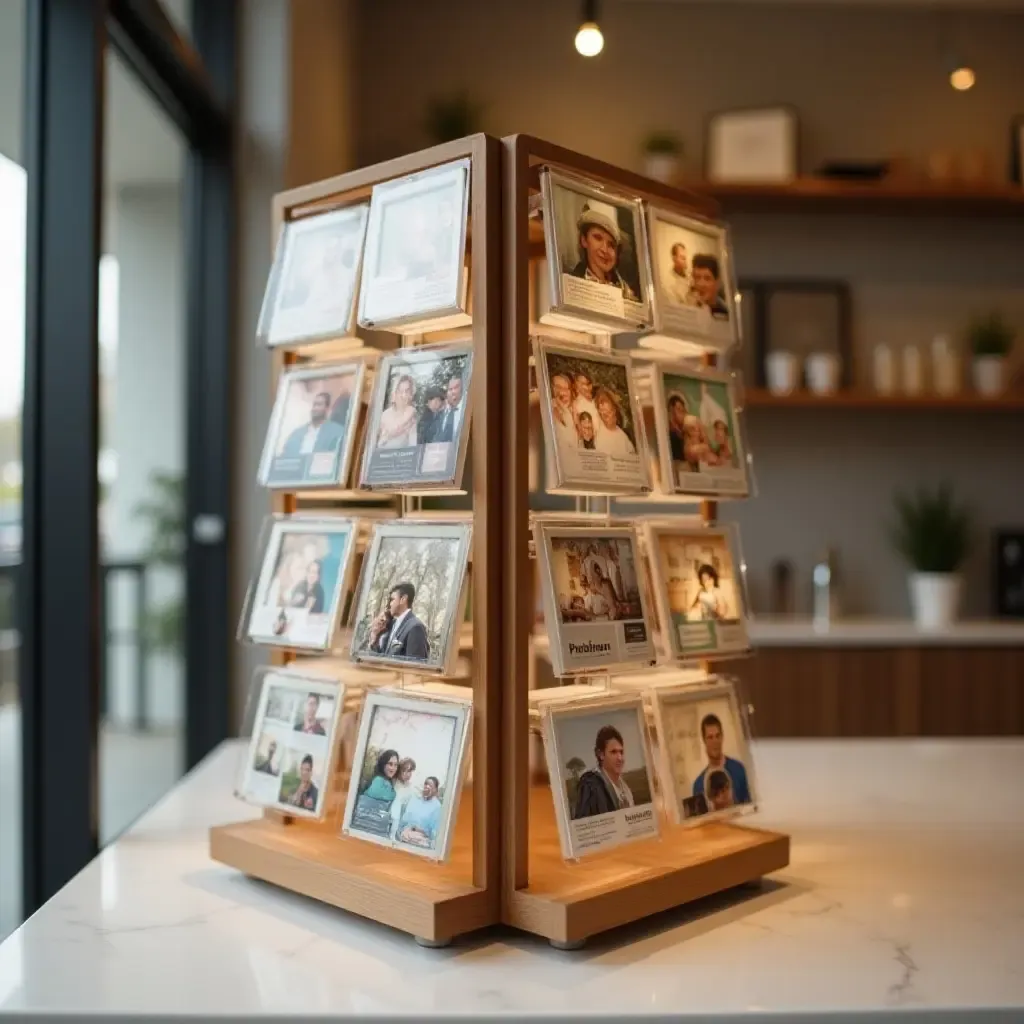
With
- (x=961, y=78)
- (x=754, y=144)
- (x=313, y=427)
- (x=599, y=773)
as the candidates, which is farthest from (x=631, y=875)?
(x=754, y=144)

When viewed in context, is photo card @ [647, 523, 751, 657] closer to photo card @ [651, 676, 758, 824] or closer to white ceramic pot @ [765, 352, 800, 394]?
photo card @ [651, 676, 758, 824]

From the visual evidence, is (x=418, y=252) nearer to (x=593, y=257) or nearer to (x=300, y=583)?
(x=593, y=257)

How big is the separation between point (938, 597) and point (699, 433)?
2998mm

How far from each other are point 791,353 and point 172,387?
97.4 inches

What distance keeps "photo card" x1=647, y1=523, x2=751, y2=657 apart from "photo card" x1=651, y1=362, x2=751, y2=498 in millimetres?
64

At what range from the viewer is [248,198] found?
10.6 ft

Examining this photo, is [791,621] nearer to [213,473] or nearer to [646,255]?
[213,473]

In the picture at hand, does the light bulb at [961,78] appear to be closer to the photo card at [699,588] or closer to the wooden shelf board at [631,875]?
the photo card at [699,588]

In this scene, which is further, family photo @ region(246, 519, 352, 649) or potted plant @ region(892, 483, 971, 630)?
potted plant @ region(892, 483, 971, 630)

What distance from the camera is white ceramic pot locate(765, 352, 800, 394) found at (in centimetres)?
434

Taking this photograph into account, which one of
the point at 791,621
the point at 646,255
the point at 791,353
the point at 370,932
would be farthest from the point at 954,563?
the point at 370,932

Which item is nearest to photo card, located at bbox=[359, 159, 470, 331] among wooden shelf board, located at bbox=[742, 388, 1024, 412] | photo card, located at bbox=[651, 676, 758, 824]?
photo card, located at bbox=[651, 676, 758, 824]

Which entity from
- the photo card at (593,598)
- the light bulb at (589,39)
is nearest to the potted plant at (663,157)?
the light bulb at (589,39)

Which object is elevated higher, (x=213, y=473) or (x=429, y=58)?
(x=429, y=58)
